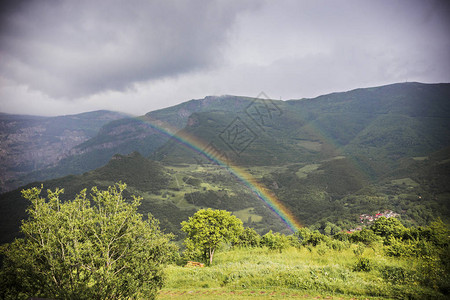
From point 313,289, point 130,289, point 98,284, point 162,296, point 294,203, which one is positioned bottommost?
point 294,203

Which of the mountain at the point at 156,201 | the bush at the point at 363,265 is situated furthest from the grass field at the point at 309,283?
the mountain at the point at 156,201

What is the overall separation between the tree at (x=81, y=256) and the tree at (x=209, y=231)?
21.2 metres

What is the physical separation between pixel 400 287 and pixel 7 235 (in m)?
161

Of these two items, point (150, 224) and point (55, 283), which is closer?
point (55, 283)

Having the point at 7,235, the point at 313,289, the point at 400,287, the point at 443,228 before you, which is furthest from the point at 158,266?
the point at 7,235

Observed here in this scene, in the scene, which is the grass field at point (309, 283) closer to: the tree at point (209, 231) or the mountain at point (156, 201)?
the tree at point (209, 231)

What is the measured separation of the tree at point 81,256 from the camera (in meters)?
6.89

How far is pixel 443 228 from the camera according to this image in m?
17.9

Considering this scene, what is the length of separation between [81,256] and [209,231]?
2364 cm

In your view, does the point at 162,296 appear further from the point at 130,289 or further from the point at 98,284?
the point at 98,284

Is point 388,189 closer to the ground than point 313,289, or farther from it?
closer to the ground

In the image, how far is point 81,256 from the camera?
23.6 feet

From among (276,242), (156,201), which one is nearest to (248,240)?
(276,242)

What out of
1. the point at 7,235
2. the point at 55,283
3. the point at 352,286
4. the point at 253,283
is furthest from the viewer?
the point at 7,235
